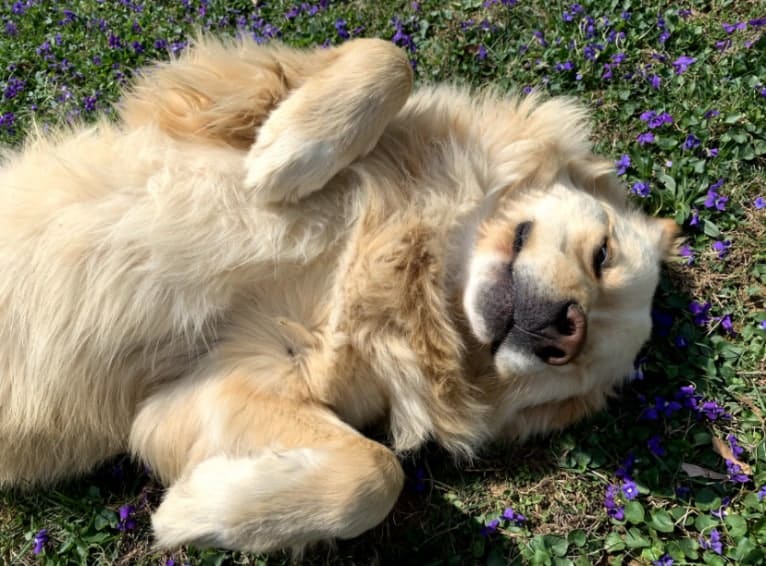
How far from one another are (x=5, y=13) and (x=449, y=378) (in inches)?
178

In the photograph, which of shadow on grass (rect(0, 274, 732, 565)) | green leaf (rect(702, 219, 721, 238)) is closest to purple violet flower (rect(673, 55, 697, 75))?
green leaf (rect(702, 219, 721, 238))

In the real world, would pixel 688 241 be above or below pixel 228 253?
below

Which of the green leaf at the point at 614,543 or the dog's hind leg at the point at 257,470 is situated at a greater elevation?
the dog's hind leg at the point at 257,470

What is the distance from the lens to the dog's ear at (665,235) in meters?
3.15

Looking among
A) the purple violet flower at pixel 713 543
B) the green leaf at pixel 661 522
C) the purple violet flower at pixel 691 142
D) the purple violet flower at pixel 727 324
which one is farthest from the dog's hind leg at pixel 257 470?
the purple violet flower at pixel 691 142

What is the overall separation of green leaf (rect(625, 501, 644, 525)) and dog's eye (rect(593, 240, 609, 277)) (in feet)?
3.72

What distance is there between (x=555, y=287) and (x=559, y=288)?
0.02 meters

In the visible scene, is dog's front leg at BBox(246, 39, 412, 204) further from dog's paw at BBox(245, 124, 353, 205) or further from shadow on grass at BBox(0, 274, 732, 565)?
shadow on grass at BBox(0, 274, 732, 565)

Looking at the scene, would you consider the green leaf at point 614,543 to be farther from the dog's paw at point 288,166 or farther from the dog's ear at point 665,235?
the dog's paw at point 288,166

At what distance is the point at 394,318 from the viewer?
8.26ft

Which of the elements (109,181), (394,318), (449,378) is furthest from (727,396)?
(109,181)

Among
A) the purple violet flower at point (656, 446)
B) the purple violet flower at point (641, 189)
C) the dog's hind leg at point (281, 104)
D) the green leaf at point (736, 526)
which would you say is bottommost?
the green leaf at point (736, 526)

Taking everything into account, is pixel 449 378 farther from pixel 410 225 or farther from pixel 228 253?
pixel 228 253

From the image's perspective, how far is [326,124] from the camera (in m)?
2.42
